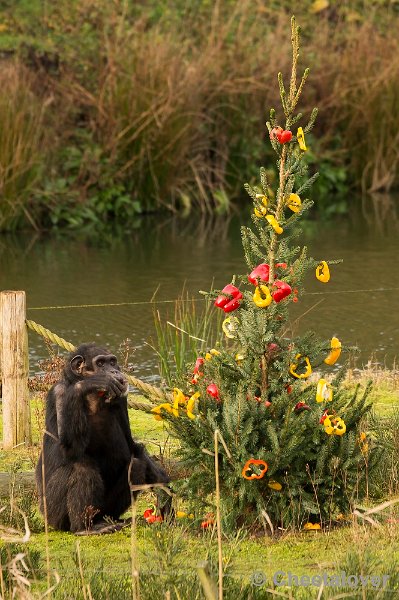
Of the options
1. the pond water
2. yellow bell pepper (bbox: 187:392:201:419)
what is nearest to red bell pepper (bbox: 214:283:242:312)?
yellow bell pepper (bbox: 187:392:201:419)

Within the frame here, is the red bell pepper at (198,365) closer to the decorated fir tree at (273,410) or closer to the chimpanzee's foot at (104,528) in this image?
the decorated fir tree at (273,410)

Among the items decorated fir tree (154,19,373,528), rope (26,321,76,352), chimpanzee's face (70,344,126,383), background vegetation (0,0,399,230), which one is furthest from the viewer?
background vegetation (0,0,399,230)

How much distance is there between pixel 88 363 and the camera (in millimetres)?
6309

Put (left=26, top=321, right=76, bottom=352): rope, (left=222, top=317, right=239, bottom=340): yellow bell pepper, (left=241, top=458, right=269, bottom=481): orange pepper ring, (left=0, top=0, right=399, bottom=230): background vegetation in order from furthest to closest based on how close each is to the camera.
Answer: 1. (left=0, top=0, right=399, bottom=230): background vegetation
2. (left=26, top=321, right=76, bottom=352): rope
3. (left=222, top=317, right=239, bottom=340): yellow bell pepper
4. (left=241, top=458, right=269, bottom=481): orange pepper ring

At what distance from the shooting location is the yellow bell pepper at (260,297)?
5.77 meters

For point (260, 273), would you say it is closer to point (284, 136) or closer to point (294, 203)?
point (294, 203)

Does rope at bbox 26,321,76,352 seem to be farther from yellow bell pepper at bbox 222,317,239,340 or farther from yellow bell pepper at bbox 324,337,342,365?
yellow bell pepper at bbox 324,337,342,365

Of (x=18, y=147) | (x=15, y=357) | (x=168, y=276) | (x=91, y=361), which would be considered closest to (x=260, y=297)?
(x=91, y=361)

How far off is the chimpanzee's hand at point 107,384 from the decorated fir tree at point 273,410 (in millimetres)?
261

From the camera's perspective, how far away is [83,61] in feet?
65.8

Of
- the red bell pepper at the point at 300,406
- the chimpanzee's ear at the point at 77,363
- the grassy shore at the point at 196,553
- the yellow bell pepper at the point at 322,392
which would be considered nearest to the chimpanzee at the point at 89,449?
the chimpanzee's ear at the point at 77,363

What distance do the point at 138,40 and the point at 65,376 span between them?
48.0 ft

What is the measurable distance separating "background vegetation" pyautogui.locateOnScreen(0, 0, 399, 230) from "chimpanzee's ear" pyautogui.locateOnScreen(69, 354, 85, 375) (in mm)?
11584

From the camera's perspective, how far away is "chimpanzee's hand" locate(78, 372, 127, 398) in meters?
6.11
